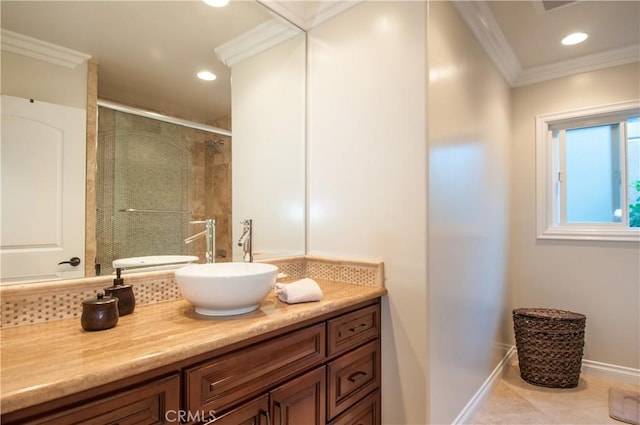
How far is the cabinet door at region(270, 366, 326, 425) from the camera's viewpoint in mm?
1146

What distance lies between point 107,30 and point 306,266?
147 cm

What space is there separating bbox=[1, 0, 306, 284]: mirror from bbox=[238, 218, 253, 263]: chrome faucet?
44 millimetres

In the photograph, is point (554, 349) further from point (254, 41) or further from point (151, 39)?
point (151, 39)

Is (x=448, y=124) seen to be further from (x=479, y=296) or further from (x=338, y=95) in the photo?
(x=479, y=296)

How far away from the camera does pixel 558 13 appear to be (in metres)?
2.11

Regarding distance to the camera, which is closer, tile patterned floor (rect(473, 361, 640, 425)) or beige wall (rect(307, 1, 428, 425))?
beige wall (rect(307, 1, 428, 425))

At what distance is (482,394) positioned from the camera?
2.17 metres

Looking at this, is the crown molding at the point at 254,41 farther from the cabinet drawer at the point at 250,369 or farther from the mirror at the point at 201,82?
the cabinet drawer at the point at 250,369

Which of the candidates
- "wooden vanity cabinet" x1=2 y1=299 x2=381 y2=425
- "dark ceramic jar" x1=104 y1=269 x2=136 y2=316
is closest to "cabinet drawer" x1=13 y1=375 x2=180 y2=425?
"wooden vanity cabinet" x1=2 y1=299 x2=381 y2=425

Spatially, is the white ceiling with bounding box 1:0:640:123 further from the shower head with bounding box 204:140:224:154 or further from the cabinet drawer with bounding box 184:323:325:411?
the cabinet drawer with bounding box 184:323:325:411

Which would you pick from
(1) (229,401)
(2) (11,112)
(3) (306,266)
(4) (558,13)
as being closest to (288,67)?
(3) (306,266)

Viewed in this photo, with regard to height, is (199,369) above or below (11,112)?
below

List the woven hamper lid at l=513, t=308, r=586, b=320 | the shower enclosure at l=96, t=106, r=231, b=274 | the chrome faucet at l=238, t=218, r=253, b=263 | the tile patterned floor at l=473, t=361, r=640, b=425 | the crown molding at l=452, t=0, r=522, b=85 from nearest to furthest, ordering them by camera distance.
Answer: the shower enclosure at l=96, t=106, r=231, b=274, the chrome faucet at l=238, t=218, r=253, b=263, the crown molding at l=452, t=0, r=522, b=85, the tile patterned floor at l=473, t=361, r=640, b=425, the woven hamper lid at l=513, t=308, r=586, b=320

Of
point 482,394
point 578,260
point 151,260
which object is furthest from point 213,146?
point 578,260
